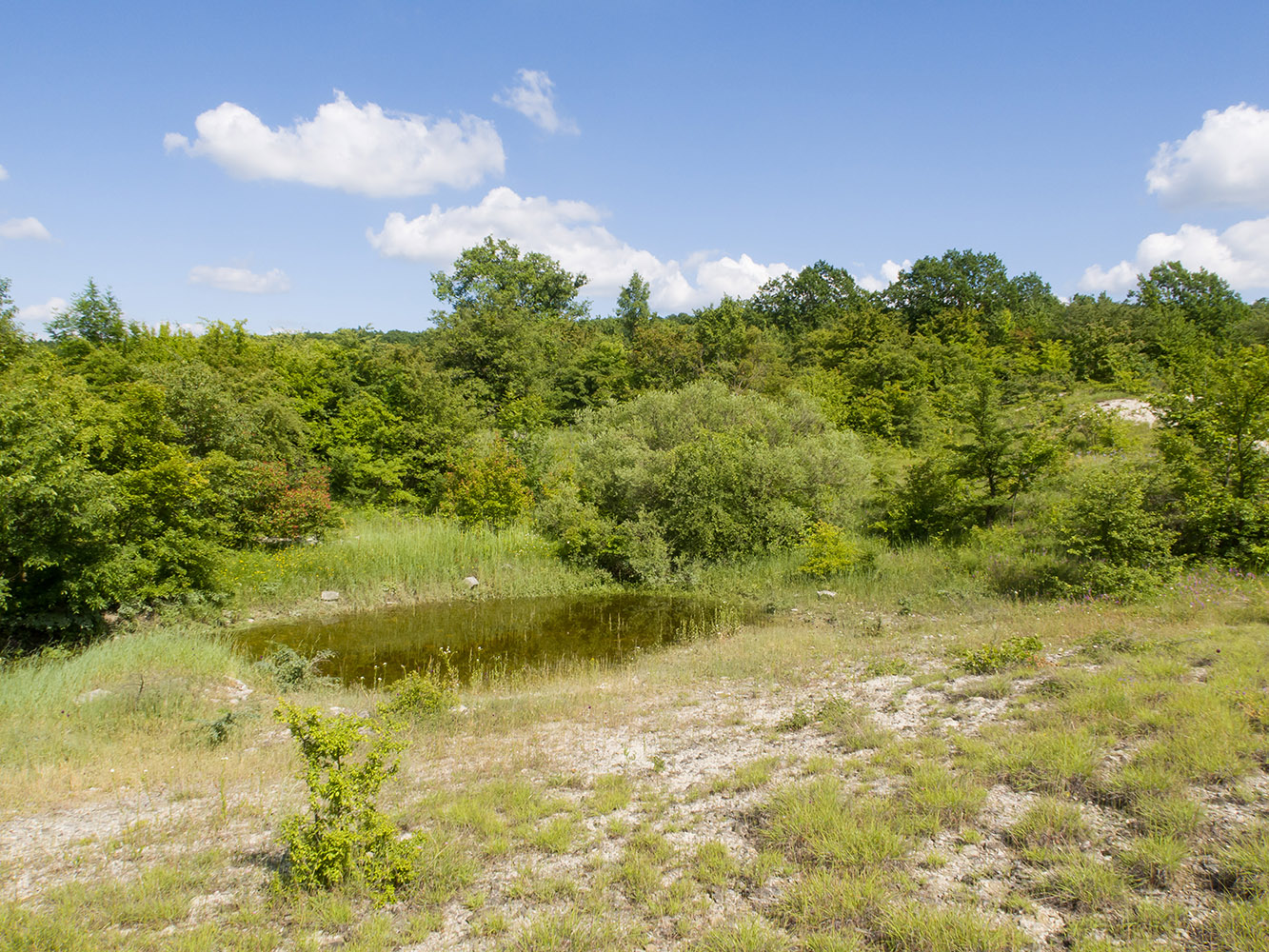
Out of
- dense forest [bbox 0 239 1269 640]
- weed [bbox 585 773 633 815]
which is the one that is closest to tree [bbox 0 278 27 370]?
dense forest [bbox 0 239 1269 640]

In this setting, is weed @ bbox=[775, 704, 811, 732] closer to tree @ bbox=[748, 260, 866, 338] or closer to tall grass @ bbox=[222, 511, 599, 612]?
tall grass @ bbox=[222, 511, 599, 612]

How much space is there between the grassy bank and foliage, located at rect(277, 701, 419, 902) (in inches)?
5.7

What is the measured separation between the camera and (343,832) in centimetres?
440

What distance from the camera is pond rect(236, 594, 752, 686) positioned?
12.1m

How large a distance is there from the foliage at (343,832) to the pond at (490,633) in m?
6.31

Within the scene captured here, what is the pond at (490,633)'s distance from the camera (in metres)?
Result: 12.1

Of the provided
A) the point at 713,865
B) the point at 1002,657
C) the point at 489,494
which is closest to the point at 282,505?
the point at 489,494

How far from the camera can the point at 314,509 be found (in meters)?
17.9

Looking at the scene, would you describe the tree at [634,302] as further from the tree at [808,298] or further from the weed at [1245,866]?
the weed at [1245,866]

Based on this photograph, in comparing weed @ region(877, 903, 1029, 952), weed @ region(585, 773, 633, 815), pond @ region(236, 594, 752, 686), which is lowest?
pond @ region(236, 594, 752, 686)

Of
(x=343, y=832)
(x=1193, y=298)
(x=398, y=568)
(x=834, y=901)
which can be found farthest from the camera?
(x=1193, y=298)

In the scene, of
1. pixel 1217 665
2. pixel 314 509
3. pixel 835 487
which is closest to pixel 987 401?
pixel 835 487

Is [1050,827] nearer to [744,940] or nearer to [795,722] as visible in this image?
[744,940]

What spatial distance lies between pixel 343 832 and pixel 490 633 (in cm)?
983
